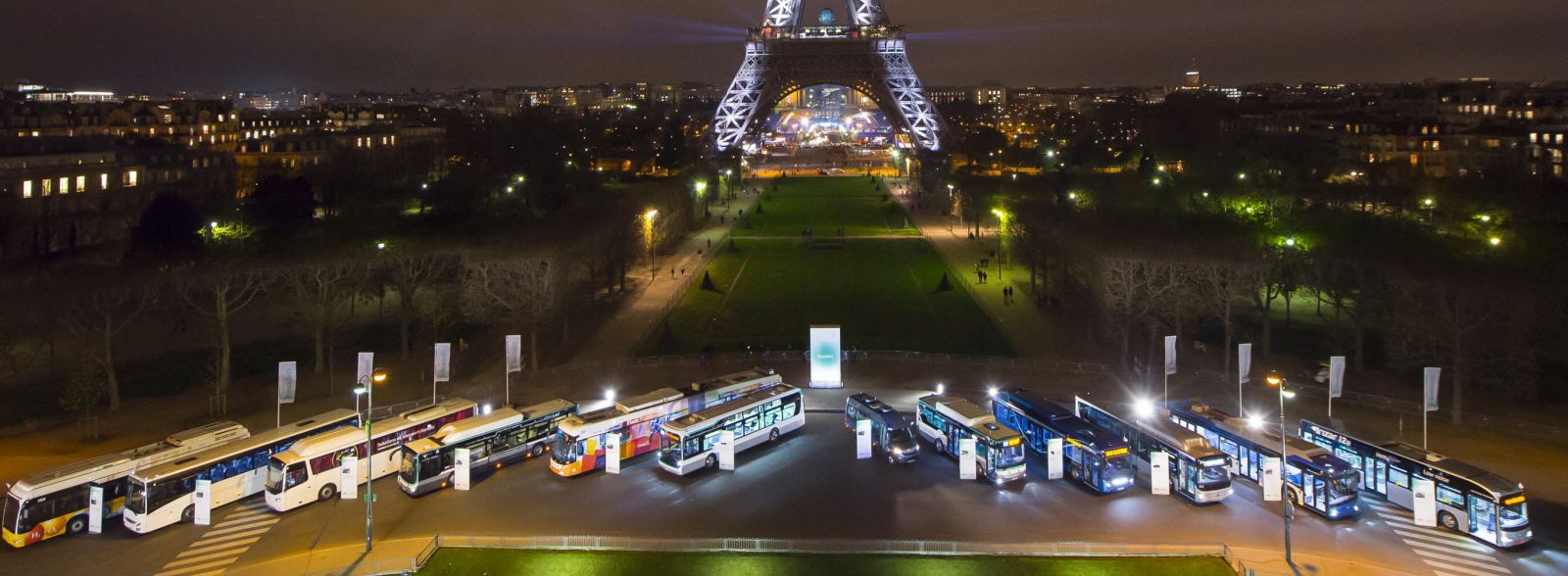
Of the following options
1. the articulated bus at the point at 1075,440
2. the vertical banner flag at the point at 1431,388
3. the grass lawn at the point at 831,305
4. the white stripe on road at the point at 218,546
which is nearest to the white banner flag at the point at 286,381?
the white stripe on road at the point at 218,546

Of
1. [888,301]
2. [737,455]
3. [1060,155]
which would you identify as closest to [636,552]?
[737,455]

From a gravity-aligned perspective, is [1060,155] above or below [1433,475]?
above

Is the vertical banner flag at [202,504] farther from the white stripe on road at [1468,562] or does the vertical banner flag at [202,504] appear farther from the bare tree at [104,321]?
the white stripe on road at [1468,562]

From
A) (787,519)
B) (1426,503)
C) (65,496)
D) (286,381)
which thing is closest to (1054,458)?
(787,519)

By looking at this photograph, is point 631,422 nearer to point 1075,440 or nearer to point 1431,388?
point 1075,440

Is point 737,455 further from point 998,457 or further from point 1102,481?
point 1102,481
